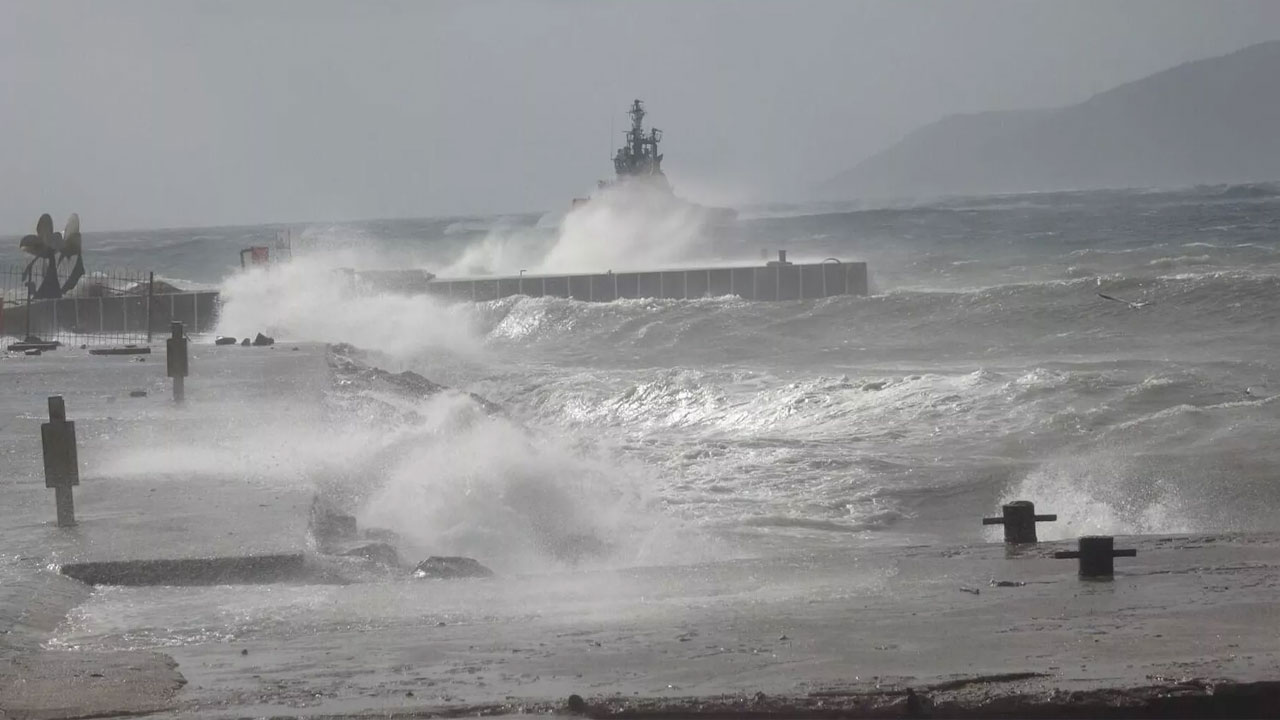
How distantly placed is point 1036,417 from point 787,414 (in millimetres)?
3120

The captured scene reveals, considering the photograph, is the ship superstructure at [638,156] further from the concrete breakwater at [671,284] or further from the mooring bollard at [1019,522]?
the mooring bollard at [1019,522]

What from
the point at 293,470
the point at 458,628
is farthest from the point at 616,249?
the point at 458,628

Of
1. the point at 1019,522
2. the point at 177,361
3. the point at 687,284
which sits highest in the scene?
the point at 687,284

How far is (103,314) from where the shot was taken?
33.2m

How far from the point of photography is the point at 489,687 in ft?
19.9

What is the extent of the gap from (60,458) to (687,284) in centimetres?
3642

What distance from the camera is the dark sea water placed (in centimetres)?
1216

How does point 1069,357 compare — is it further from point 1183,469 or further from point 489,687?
point 489,687

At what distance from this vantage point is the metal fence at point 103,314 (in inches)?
1245

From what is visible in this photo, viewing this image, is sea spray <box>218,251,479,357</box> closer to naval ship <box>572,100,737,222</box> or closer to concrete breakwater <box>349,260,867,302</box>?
concrete breakwater <box>349,260,867,302</box>

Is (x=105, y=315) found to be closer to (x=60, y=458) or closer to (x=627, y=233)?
(x=60, y=458)

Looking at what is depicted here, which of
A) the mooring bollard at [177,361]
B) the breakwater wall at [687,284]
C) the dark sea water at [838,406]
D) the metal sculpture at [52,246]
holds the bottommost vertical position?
the dark sea water at [838,406]

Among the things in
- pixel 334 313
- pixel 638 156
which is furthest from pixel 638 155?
pixel 334 313

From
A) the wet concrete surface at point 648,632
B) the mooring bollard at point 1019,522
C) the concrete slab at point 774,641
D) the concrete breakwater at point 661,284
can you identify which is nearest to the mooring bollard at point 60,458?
the wet concrete surface at point 648,632
